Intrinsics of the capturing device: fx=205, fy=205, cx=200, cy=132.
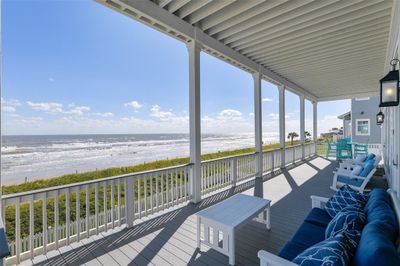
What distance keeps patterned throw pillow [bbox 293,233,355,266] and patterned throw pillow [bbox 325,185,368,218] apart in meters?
1.04

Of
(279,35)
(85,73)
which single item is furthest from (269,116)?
(279,35)

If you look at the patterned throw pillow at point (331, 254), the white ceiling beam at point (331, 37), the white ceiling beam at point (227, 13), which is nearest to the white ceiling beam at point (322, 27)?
the white ceiling beam at point (331, 37)

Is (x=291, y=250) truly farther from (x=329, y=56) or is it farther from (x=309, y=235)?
(x=329, y=56)

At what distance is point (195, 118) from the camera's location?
4004mm

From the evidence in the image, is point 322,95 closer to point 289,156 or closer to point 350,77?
point 350,77

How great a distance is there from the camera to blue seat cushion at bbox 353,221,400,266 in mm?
984

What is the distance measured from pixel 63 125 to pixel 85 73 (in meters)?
8.59

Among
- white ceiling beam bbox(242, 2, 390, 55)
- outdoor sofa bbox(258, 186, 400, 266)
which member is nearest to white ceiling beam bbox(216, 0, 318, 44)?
white ceiling beam bbox(242, 2, 390, 55)

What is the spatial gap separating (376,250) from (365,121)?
14.3 meters

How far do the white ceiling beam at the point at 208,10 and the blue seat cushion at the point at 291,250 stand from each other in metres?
3.17

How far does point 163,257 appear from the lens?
232cm

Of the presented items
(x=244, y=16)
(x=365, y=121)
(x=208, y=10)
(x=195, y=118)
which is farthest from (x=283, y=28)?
(x=365, y=121)

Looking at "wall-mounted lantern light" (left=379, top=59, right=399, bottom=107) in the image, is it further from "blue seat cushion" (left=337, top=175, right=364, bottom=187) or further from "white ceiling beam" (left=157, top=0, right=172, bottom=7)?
"white ceiling beam" (left=157, top=0, right=172, bottom=7)

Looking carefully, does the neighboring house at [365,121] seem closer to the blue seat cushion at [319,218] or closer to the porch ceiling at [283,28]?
the porch ceiling at [283,28]
